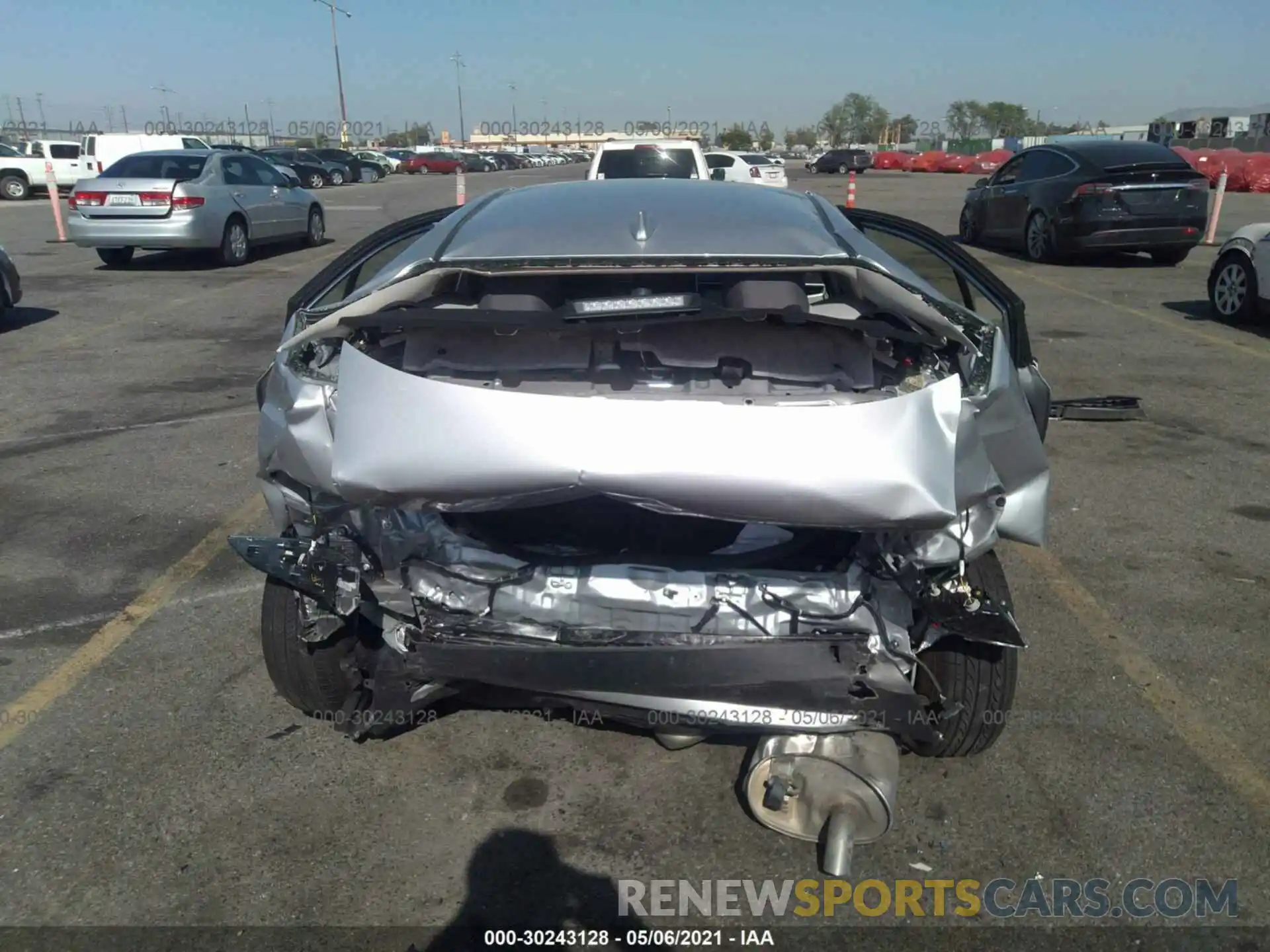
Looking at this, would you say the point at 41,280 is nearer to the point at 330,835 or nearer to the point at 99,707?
the point at 99,707

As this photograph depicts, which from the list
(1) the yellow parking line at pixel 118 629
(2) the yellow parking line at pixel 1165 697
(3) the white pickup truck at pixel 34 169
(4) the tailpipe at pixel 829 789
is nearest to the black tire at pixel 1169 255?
(2) the yellow parking line at pixel 1165 697

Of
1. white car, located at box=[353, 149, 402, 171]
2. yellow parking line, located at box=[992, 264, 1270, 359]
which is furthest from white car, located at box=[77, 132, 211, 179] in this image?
white car, located at box=[353, 149, 402, 171]

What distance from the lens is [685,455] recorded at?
2342 mm

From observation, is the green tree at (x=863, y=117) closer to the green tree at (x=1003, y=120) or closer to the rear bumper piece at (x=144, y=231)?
the green tree at (x=1003, y=120)

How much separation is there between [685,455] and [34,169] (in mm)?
32203

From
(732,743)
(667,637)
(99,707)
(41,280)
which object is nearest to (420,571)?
(667,637)

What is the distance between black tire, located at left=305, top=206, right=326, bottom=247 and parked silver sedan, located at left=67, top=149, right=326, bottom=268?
1292 mm

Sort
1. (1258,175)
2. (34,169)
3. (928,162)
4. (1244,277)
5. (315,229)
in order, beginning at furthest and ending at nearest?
(928,162)
(34,169)
(1258,175)
(315,229)
(1244,277)

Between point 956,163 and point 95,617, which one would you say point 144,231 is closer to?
point 95,617

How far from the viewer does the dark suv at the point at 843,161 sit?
4862 cm

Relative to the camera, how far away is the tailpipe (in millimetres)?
2738

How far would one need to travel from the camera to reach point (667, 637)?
2.59 meters

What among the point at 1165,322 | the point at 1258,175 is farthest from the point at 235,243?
the point at 1258,175

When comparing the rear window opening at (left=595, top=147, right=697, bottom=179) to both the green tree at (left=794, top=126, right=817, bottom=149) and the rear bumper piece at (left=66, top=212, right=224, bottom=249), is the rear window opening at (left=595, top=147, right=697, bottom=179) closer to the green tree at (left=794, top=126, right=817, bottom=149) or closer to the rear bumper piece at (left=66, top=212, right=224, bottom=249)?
the rear bumper piece at (left=66, top=212, right=224, bottom=249)
